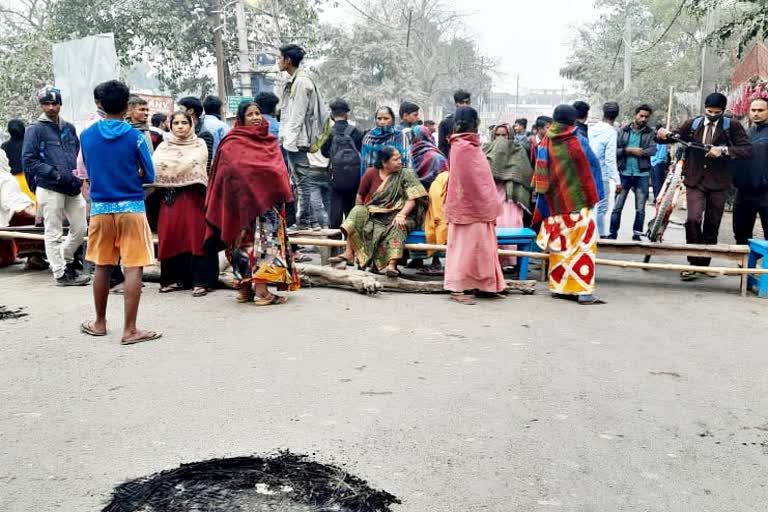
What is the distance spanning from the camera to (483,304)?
22.4 feet

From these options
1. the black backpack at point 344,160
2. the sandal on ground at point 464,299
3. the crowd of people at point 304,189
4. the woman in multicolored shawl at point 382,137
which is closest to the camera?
the crowd of people at point 304,189

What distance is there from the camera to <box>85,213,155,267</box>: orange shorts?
17.0ft

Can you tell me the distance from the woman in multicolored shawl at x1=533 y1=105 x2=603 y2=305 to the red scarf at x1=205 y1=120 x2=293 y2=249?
250 centimetres

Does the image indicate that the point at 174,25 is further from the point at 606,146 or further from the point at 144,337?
the point at 144,337

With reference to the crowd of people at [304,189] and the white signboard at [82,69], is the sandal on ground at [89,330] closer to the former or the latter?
the crowd of people at [304,189]

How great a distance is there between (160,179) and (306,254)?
9.92 ft

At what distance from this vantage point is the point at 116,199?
17.0 ft

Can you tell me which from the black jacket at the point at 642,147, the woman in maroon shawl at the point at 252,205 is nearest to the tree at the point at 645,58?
the black jacket at the point at 642,147

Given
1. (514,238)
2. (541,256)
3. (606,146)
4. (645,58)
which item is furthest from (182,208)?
(645,58)

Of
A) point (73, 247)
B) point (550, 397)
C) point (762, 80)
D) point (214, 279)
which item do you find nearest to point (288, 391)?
point (550, 397)

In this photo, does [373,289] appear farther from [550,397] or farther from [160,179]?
[550,397]

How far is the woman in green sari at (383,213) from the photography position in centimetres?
761

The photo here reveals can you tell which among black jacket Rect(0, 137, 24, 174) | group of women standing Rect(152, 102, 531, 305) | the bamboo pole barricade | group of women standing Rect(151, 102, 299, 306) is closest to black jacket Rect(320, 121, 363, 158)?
group of women standing Rect(152, 102, 531, 305)

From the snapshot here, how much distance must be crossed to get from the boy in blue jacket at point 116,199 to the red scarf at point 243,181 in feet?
3.86
